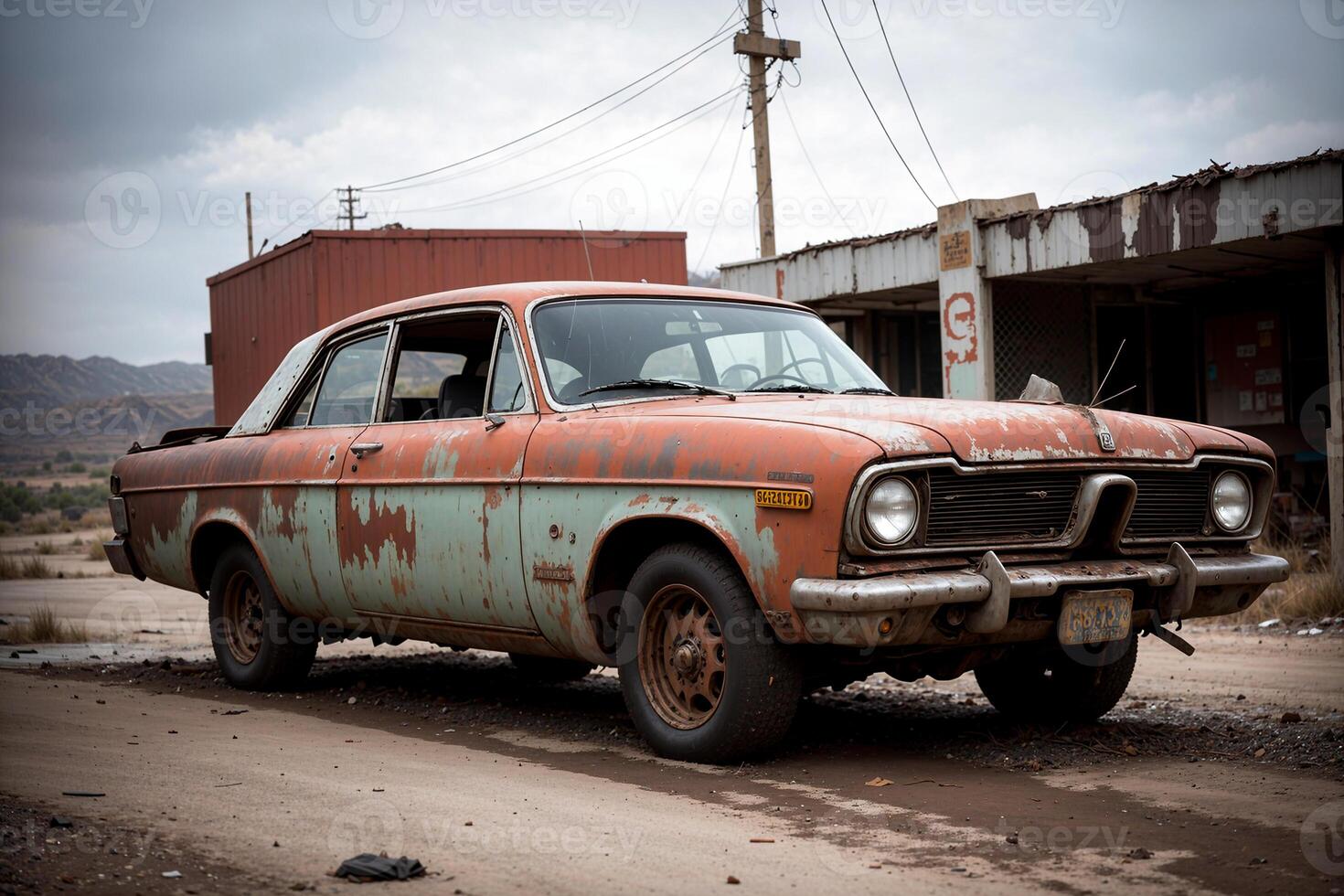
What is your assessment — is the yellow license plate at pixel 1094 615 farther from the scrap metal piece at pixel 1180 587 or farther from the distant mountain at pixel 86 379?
the distant mountain at pixel 86 379

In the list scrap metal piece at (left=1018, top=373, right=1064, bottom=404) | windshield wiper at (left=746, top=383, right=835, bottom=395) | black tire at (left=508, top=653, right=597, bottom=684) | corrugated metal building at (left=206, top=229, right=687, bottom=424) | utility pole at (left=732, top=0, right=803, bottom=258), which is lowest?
black tire at (left=508, top=653, right=597, bottom=684)

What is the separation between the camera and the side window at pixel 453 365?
6094 mm

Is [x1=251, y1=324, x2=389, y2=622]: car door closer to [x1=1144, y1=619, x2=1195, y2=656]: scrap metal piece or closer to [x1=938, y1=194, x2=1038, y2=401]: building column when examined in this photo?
[x1=1144, y1=619, x2=1195, y2=656]: scrap metal piece

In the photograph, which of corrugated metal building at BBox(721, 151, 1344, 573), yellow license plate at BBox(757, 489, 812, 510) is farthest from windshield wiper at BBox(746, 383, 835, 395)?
corrugated metal building at BBox(721, 151, 1344, 573)

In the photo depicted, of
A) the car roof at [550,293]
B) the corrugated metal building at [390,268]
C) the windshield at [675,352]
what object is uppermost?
the corrugated metal building at [390,268]

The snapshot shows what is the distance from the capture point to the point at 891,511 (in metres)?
4.27

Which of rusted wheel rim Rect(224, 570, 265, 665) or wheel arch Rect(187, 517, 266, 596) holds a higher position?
wheel arch Rect(187, 517, 266, 596)

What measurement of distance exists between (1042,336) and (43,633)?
8.77 meters

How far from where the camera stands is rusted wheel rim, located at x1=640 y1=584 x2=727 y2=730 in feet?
15.4

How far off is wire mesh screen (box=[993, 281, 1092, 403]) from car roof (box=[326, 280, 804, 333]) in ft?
21.7

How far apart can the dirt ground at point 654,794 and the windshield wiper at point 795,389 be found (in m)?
1.39

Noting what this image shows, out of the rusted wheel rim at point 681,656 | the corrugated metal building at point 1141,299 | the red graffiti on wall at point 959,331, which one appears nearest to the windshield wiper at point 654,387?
the rusted wheel rim at point 681,656

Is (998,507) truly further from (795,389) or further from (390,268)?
(390,268)

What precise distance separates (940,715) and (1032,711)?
45 centimetres
